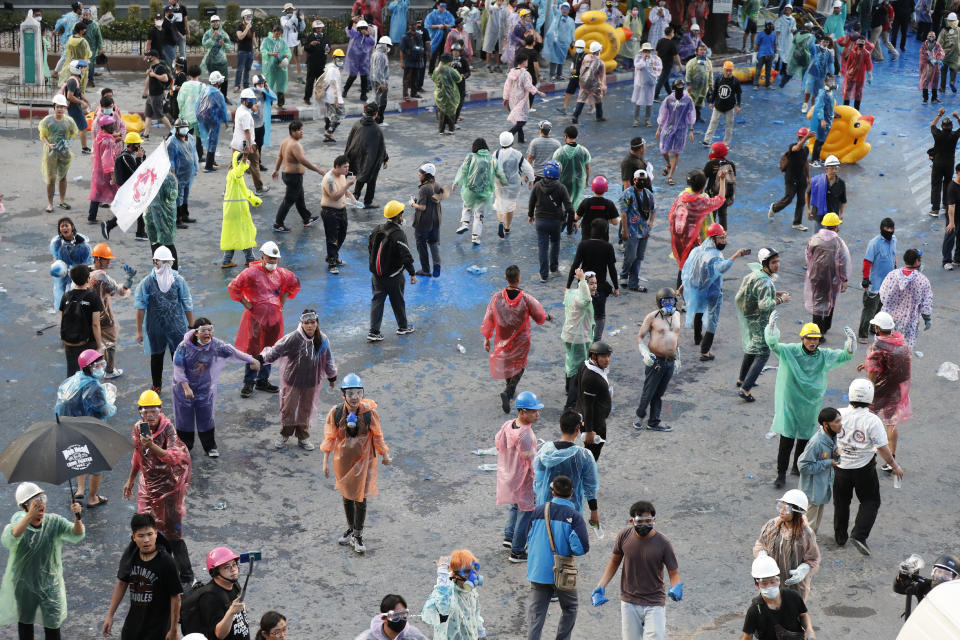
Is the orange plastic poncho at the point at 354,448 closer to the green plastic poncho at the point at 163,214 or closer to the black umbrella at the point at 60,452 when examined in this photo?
the black umbrella at the point at 60,452

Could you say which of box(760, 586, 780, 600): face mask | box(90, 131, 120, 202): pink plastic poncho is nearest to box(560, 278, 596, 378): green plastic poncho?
box(760, 586, 780, 600): face mask

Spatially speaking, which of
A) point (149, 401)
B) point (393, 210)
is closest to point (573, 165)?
point (393, 210)

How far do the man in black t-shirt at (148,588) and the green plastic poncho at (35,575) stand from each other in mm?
571

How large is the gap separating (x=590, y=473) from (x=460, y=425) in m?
3.19

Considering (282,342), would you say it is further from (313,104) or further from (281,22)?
(281,22)

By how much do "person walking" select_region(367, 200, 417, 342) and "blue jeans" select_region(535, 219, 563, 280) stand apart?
2.31 meters

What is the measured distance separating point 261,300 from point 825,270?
20.3 ft

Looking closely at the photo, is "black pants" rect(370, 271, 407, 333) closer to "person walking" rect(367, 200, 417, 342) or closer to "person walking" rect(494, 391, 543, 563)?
"person walking" rect(367, 200, 417, 342)

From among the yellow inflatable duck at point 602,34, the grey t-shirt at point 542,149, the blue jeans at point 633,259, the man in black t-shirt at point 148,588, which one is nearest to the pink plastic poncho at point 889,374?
the blue jeans at point 633,259

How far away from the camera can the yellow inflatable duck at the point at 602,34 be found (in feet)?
88.1

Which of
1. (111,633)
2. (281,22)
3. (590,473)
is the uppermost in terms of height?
(281,22)

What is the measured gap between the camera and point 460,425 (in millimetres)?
12891

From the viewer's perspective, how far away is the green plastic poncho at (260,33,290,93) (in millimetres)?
22922

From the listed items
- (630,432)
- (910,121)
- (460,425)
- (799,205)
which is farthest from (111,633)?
(910,121)
